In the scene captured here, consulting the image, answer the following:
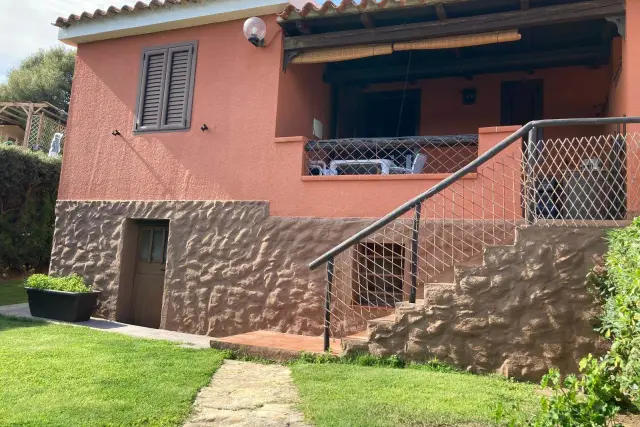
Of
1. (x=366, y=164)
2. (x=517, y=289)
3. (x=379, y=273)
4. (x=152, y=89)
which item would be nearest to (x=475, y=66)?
(x=366, y=164)

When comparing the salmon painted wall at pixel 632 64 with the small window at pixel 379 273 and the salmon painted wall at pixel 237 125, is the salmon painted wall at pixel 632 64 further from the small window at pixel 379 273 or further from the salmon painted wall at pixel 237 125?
the small window at pixel 379 273

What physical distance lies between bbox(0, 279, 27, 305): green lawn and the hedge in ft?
1.44

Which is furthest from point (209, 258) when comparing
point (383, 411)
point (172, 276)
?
point (383, 411)

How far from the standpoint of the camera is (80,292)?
24.6ft

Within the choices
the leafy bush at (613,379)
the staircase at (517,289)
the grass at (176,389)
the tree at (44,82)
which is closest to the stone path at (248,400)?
the grass at (176,389)

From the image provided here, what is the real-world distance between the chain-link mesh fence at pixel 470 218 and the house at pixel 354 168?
0.03 meters

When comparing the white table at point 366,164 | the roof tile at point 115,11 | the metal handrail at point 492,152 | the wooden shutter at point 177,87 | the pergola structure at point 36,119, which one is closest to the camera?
the metal handrail at point 492,152

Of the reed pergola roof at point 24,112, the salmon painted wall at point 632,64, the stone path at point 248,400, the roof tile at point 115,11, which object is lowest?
the stone path at point 248,400

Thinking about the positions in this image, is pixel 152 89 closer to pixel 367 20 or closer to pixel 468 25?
pixel 367 20

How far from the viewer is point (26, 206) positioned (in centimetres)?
1146

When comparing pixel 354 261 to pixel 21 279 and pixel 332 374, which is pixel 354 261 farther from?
pixel 21 279

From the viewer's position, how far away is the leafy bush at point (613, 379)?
9.46 ft

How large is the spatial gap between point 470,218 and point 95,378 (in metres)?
4.16

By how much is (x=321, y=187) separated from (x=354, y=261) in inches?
41.4
